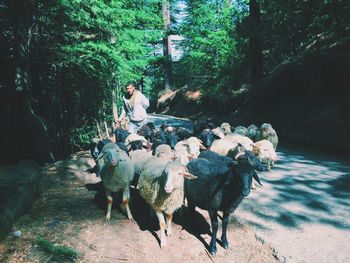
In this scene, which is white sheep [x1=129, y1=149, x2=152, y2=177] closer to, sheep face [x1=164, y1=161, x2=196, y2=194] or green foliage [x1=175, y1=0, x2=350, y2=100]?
sheep face [x1=164, y1=161, x2=196, y2=194]

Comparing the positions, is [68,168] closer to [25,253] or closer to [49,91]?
[49,91]

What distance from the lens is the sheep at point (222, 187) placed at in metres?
4.49

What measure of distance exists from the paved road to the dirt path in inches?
14.2

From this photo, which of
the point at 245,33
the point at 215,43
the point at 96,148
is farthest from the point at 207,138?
the point at 215,43

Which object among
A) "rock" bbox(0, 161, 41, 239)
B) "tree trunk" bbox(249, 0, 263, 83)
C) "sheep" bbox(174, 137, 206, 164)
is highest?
"tree trunk" bbox(249, 0, 263, 83)

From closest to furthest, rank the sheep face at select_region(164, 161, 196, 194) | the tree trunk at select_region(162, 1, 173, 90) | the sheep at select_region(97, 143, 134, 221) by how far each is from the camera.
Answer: the sheep face at select_region(164, 161, 196, 194), the sheep at select_region(97, 143, 134, 221), the tree trunk at select_region(162, 1, 173, 90)

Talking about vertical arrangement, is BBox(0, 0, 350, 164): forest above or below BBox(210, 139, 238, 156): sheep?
above

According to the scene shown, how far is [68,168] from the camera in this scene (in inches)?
301

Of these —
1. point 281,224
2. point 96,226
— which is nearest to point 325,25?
point 281,224

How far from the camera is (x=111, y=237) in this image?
183 inches

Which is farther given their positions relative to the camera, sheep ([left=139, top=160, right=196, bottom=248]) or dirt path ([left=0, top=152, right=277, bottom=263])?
sheep ([left=139, top=160, right=196, bottom=248])

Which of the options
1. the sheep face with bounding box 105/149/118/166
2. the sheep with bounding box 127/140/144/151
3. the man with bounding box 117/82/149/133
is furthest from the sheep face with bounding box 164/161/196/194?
the man with bounding box 117/82/149/133

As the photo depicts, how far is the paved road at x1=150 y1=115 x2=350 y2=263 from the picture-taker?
4434mm

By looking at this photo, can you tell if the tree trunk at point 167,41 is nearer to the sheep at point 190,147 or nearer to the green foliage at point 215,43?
the green foliage at point 215,43
